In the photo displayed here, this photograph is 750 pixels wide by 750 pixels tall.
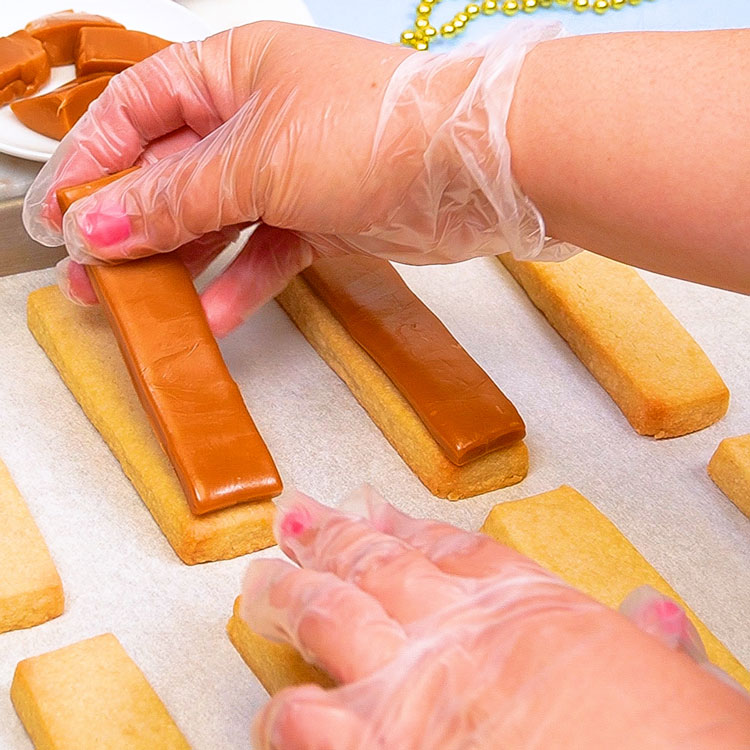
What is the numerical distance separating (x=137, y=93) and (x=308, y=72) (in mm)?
377

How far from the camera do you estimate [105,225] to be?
213 cm

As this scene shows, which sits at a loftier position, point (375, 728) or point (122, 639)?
point (375, 728)

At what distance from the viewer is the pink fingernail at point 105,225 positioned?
7.00 feet

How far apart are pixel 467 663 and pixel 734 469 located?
3.43ft

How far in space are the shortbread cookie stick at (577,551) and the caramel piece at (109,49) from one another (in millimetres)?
1322

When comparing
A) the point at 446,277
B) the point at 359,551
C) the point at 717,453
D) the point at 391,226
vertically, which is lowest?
the point at 717,453

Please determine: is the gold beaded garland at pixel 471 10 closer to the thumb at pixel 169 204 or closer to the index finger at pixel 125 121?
the index finger at pixel 125 121

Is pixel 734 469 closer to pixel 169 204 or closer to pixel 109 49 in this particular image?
pixel 169 204

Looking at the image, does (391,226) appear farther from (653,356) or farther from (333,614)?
(333,614)

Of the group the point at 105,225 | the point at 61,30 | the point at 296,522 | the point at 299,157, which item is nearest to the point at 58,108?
the point at 61,30

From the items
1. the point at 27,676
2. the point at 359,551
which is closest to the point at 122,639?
the point at 27,676

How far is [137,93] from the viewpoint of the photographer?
2.25m

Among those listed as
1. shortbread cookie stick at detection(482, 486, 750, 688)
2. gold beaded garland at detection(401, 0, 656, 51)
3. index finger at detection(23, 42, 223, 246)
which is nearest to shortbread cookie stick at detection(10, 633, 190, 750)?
shortbread cookie stick at detection(482, 486, 750, 688)

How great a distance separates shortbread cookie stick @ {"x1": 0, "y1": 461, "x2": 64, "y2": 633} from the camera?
1860 mm
